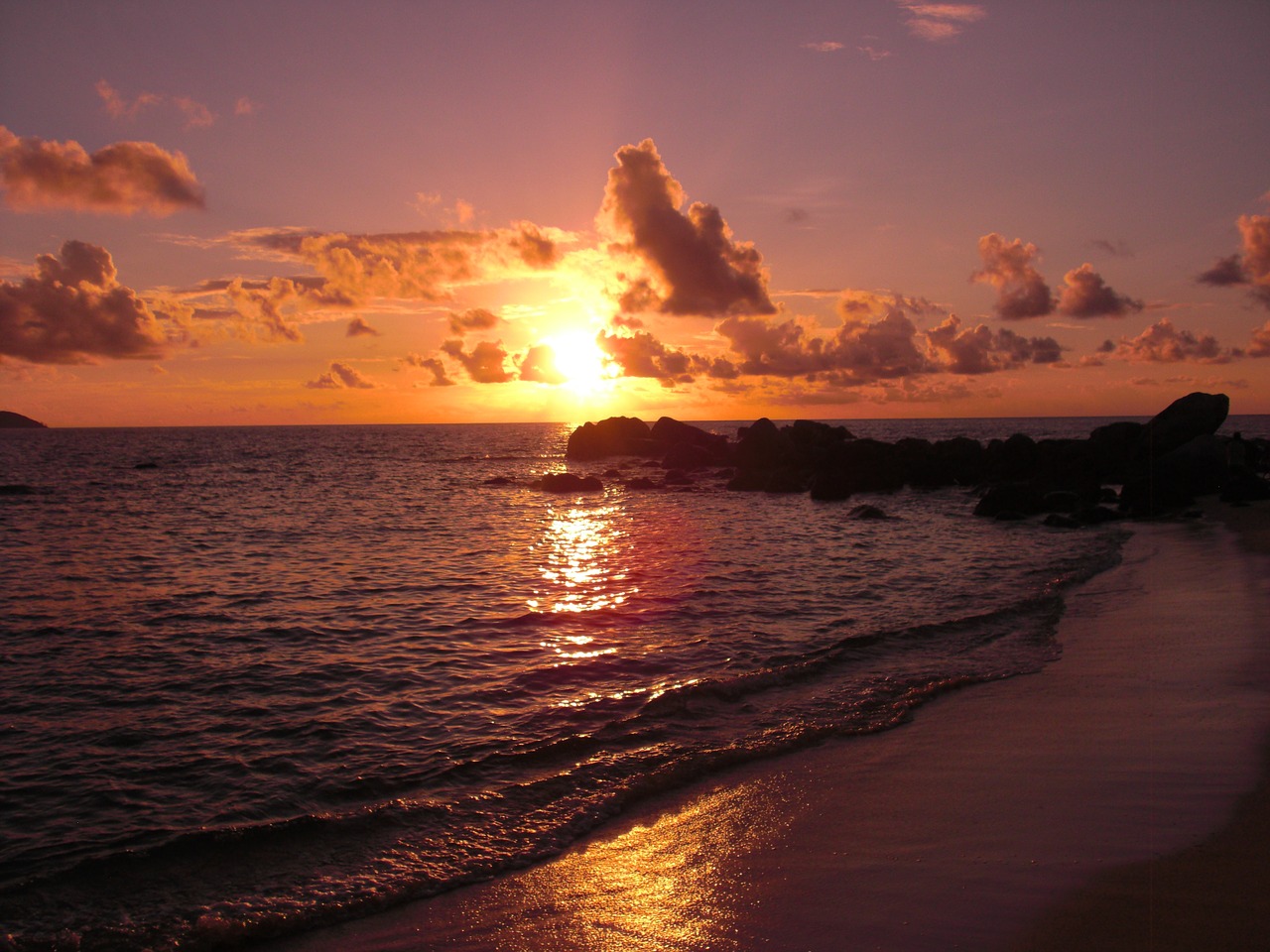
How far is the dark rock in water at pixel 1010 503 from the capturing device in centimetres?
3111

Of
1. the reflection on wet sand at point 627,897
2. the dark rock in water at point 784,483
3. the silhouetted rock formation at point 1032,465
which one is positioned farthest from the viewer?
the dark rock in water at point 784,483

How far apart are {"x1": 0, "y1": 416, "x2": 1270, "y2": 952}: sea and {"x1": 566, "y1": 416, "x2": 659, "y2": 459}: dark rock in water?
169 feet

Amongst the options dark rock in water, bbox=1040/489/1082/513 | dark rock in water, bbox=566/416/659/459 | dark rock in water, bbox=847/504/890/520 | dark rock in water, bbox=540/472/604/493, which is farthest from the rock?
dark rock in water, bbox=566/416/659/459

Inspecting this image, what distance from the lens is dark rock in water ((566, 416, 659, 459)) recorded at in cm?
7857

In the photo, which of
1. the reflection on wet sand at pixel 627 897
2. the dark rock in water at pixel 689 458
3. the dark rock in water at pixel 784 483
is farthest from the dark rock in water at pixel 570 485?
the reflection on wet sand at pixel 627 897

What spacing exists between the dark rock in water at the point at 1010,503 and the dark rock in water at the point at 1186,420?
9294mm

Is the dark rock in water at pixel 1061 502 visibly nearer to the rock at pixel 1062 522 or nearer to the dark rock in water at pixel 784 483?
the rock at pixel 1062 522

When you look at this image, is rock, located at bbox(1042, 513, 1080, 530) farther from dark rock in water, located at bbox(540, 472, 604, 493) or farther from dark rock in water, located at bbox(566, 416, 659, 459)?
dark rock in water, located at bbox(566, 416, 659, 459)

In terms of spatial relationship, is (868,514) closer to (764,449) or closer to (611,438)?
(764,449)

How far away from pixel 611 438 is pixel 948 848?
74.6m

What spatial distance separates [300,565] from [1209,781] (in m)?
20.9

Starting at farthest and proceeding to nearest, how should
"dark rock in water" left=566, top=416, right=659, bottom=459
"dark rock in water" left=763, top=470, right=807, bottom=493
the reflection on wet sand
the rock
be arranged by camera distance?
"dark rock in water" left=566, top=416, right=659, bottom=459
"dark rock in water" left=763, top=470, right=807, bottom=493
the rock
the reflection on wet sand

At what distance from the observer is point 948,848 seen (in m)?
6.23

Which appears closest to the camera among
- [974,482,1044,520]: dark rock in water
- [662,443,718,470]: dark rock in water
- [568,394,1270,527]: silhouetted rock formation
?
[568,394,1270,527]: silhouetted rock formation
